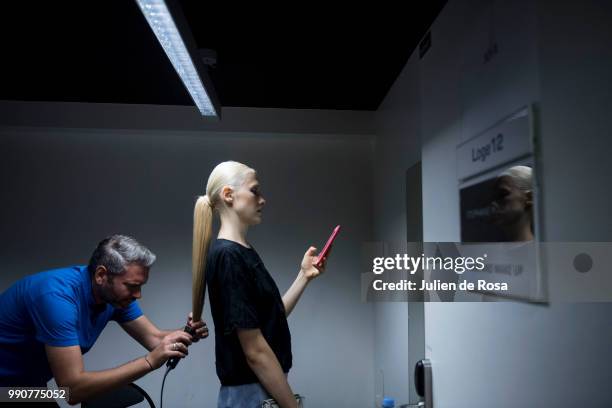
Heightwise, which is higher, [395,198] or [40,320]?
[395,198]

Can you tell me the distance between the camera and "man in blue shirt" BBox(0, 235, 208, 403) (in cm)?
118

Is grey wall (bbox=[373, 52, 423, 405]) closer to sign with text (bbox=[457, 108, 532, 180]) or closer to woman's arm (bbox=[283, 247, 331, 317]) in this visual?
woman's arm (bbox=[283, 247, 331, 317])

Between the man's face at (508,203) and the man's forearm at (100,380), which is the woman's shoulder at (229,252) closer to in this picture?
the man's forearm at (100,380)

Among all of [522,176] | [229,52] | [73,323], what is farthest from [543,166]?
[229,52]

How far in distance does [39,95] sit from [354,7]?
7.24 ft

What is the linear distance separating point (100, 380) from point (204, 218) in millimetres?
569

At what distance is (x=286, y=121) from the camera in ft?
9.56

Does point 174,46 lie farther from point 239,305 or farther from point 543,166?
point 543,166

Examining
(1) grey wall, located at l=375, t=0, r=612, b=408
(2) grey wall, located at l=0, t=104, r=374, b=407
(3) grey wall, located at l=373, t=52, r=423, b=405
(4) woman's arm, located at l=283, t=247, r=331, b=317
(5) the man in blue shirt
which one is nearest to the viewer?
(1) grey wall, located at l=375, t=0, r=612, b=408

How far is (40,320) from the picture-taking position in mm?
1188

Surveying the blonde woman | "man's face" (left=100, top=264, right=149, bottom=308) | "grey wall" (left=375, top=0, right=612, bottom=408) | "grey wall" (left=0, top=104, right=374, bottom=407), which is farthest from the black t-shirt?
"grey wall" (left=0, top=104, right=374, bottom=407)

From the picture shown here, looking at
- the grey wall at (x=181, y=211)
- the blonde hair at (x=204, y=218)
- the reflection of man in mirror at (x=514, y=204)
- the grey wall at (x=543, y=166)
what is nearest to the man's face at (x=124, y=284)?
the blonde hair at (x=204, y=218)

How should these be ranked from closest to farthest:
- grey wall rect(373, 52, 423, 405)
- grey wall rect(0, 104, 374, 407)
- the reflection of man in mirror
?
the reflection of man in mirror < grey wall rect(373, 52, 423, 405) < grey wall rect(0, 104, 374, 407)

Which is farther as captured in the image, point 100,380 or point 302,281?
point 302,281
